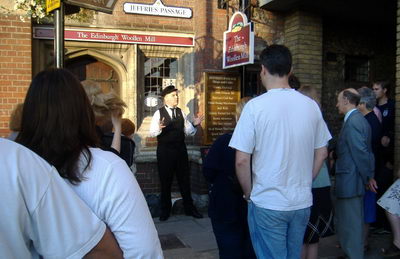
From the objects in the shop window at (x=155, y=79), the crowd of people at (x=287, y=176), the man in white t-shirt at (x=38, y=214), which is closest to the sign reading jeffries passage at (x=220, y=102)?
the shop window at (x=155, y=79)

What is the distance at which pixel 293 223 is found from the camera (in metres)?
2.76

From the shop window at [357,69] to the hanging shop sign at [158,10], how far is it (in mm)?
3202

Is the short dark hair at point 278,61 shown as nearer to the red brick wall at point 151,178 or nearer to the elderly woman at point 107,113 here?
the elderly woman at point 107,113

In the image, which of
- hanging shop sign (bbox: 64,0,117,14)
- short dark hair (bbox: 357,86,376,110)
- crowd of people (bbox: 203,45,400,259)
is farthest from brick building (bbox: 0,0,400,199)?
hanging shop sign (bbox: 64,0,117,14)

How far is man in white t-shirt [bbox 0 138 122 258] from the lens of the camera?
105 cm

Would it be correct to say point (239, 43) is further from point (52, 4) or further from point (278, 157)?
point (278, 157)

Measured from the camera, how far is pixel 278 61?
9.17 feet

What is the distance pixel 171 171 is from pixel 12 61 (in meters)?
2.77

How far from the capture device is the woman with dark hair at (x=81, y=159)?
55.9 inches

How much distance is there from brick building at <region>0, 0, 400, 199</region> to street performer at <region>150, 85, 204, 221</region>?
47cm

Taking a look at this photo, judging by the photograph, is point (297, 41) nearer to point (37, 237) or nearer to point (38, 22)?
point (38, 22)

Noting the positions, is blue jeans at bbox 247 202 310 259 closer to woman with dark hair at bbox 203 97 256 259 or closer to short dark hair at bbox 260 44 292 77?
woman with dark hair at bbox 203 97 256 259

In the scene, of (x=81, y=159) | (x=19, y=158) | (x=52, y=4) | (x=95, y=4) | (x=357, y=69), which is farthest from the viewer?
(x=357, y=69)

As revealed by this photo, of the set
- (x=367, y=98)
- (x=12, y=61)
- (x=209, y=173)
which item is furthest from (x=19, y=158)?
(x=12, y=61)
